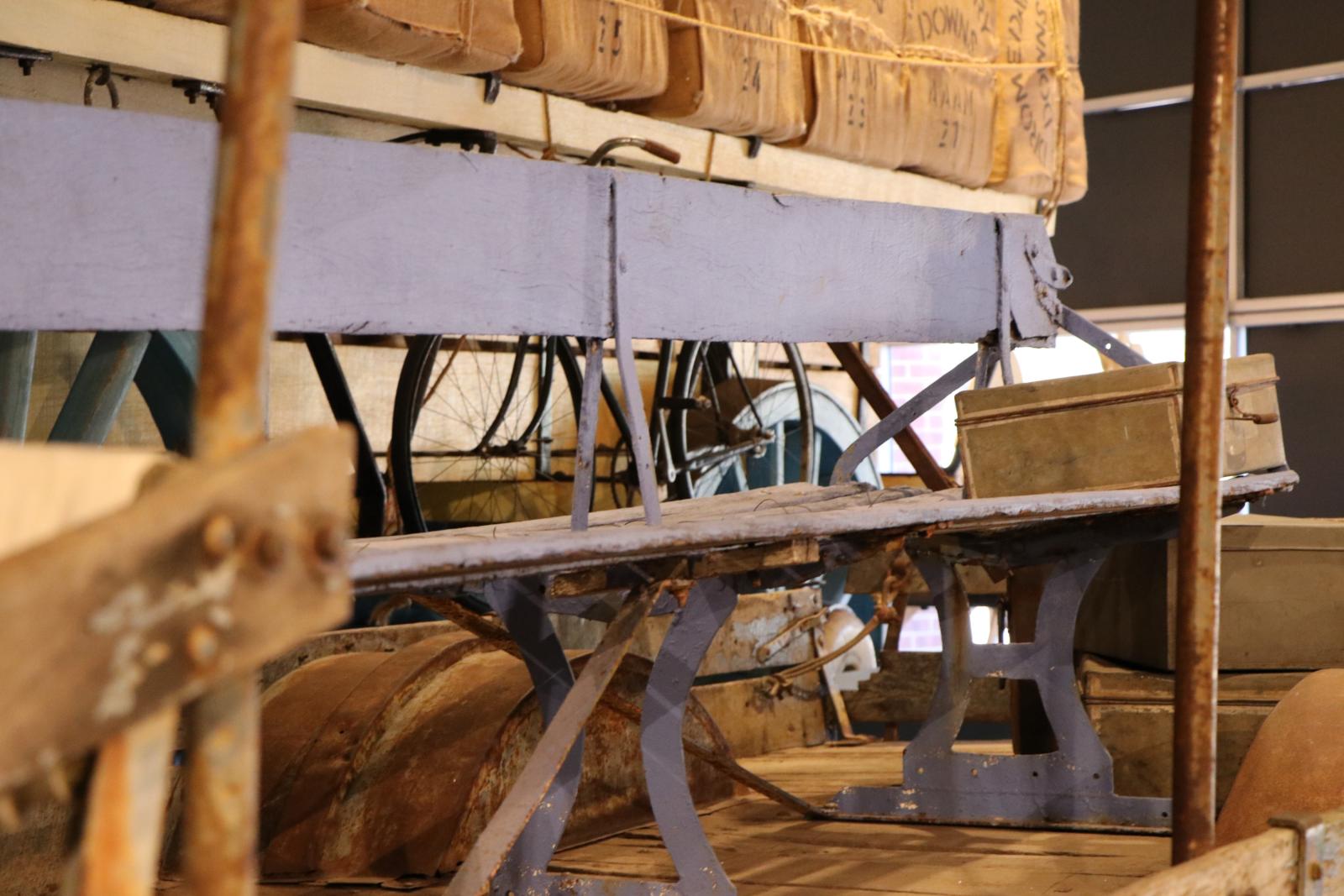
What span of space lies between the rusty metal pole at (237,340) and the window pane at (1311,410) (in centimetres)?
1037

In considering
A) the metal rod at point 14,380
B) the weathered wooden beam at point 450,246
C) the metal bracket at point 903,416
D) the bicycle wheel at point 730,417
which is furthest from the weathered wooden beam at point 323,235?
the bicycle wheel at point 730,417

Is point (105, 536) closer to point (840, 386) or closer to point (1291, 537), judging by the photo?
point (1291, 537)

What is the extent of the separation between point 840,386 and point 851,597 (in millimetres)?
1641

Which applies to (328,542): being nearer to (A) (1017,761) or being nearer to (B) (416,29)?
(B) (416,29)

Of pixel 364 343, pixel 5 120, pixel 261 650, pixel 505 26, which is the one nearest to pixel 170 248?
pixel 5 120

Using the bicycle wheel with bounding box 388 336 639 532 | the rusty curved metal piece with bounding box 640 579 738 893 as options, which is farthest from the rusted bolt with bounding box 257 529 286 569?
the bicycle wheel with bounding box 388 336 639 532

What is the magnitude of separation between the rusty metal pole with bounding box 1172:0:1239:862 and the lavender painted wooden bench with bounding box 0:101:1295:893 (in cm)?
70

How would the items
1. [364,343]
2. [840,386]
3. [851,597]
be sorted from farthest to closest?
[851,597] → [840,386] → [364,343]

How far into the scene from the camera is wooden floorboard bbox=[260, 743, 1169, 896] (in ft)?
10.5

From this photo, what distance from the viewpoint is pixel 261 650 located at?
990 mm

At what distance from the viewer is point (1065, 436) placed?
11.5 feet

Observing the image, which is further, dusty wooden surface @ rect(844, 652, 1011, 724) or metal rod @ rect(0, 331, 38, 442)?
dusty wooden surface @ rect(844, 652, 1011, 724)

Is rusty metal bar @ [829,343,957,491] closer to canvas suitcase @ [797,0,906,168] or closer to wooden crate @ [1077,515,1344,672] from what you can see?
canvas suitcase @ [797,0,906,168]

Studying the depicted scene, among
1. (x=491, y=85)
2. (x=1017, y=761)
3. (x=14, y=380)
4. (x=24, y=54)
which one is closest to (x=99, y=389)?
(x=14, y=380)
